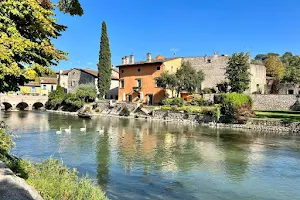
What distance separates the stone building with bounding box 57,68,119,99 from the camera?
189ft

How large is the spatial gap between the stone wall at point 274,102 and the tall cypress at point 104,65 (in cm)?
2543

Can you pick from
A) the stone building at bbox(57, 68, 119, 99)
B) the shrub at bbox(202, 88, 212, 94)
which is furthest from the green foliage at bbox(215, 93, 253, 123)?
the stone building at bbox(57, 68, 119, 99)

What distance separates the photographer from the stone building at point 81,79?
5763 cm

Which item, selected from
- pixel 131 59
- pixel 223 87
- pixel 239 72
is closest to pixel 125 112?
pixel 131 59

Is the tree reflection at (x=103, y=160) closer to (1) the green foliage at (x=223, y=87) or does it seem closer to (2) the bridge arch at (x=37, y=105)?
(1) the green foliage at (x=223, y=87)

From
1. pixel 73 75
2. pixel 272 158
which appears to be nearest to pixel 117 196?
pixel 272 158

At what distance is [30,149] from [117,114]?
26.7 meters

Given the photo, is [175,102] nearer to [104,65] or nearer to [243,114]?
[243,114]

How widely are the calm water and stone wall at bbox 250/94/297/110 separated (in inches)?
570

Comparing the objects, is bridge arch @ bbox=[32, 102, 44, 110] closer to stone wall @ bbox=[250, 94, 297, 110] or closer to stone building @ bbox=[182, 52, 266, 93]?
stone building @ bbox=[182, 52, 266, 93]

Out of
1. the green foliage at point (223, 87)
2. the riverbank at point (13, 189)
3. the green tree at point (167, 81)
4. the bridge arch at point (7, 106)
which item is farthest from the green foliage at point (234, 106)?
the bridge arch at point (7, 106)

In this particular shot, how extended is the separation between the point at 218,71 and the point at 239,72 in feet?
23.9

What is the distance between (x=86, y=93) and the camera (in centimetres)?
5019

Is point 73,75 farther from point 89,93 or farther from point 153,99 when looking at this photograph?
point 153,99
